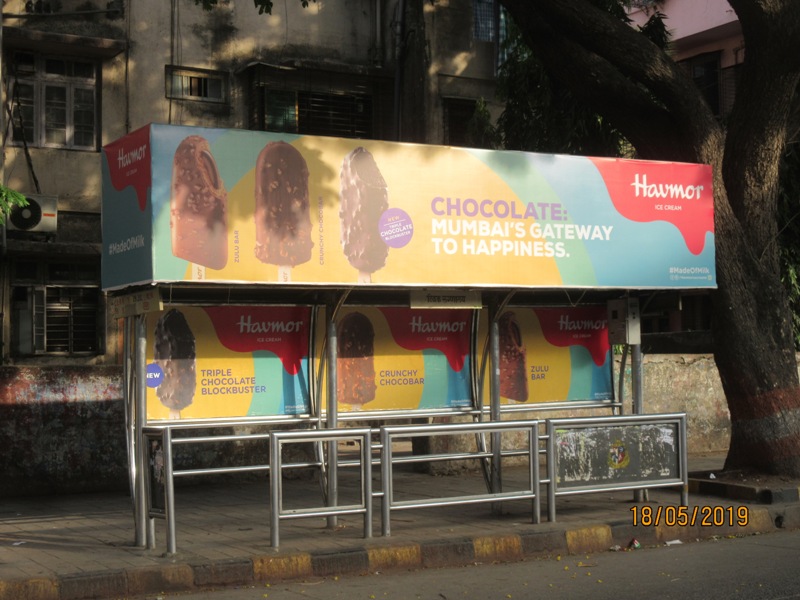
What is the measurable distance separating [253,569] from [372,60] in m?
13.6

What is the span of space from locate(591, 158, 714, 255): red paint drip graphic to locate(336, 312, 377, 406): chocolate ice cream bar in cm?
241

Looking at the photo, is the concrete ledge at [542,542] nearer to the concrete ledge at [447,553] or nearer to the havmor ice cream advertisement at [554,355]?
the concrete ledge at [447,553]

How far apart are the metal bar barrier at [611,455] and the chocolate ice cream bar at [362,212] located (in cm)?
198

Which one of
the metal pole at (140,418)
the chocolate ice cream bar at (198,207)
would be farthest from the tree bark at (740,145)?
the metal pole at (140,418)

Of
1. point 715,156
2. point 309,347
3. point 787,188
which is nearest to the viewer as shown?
point 309,347

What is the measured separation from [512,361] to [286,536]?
9.59 feet

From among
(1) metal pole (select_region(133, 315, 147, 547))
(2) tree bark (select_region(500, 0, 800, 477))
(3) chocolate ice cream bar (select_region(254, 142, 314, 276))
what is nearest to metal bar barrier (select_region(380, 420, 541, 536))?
(3) chocolate ice cream bar (select_region(254, 142, 314, 276))

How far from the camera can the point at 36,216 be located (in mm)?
16203

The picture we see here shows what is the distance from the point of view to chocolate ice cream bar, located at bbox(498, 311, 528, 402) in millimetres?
10164

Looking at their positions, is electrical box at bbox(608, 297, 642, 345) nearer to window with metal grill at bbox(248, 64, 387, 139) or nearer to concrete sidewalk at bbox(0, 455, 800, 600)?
concrete sidewalk at bbox(0, 455, 800, 600)

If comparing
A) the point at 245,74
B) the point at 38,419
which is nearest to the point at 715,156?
the point at 38,419

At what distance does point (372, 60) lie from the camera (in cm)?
1948

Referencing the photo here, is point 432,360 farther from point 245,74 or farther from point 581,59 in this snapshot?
point 245,74
